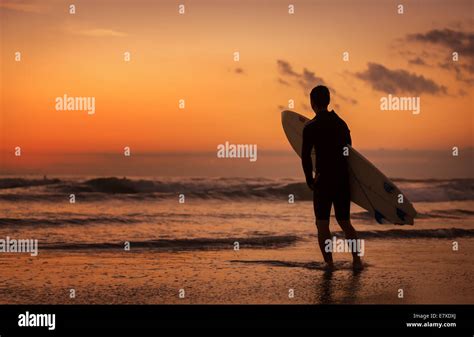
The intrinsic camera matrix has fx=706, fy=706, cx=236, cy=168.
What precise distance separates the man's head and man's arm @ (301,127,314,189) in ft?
0.84

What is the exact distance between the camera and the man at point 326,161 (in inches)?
265

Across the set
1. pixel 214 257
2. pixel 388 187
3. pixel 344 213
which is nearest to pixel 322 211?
pixel 344 213

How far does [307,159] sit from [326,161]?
26cm

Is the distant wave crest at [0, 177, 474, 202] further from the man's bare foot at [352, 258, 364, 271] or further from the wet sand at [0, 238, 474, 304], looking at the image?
the man's bare foot at [352, 258, 364, 271]

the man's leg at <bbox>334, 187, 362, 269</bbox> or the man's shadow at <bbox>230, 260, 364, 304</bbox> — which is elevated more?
the man's leg at <bbox>334, 187, 362, 269</bbox>

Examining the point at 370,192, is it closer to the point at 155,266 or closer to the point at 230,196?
the point at 155,266

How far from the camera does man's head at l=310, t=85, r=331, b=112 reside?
6715 mm

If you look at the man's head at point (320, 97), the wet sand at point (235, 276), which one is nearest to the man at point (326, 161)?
the man's head at point (320, 97)

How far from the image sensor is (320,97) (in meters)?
6.73

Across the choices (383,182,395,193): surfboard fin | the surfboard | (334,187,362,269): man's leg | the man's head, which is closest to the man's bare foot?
(334,187,362,269): man's leg

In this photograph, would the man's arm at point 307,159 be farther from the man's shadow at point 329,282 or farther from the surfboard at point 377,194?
the man's shadow at point 329,282

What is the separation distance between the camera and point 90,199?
59.4 feet

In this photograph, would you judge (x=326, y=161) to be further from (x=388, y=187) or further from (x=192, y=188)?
(x=192, y=188)
